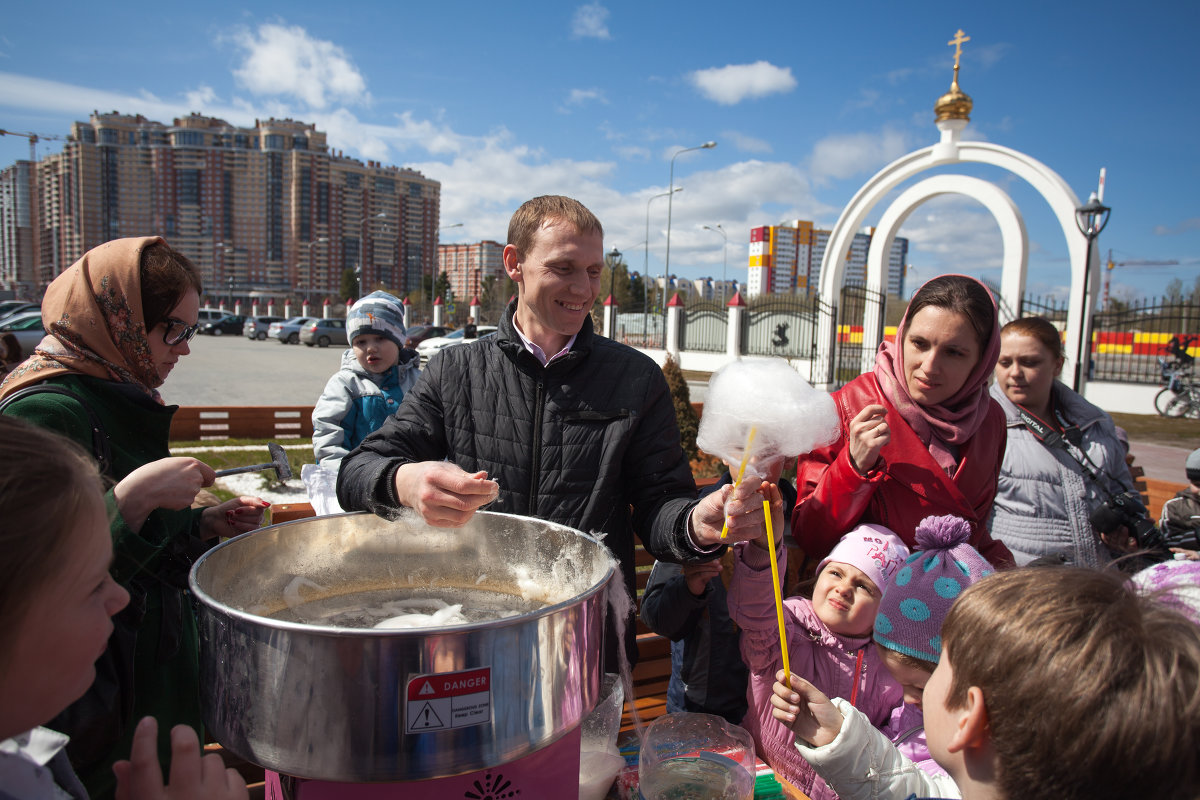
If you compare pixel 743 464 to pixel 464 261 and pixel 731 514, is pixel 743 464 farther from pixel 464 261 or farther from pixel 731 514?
pixel 464 261

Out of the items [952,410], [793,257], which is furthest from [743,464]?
[793,257]

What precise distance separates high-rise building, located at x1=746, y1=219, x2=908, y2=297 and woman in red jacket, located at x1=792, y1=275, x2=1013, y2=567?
51.0 ft

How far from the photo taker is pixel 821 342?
1762cm

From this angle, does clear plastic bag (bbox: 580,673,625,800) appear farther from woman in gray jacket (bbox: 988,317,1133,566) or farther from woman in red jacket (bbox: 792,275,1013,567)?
woman in gray jacket (bbox: 988,317,1133,566)

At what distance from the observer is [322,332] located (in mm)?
29672

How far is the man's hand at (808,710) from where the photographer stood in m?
1.32

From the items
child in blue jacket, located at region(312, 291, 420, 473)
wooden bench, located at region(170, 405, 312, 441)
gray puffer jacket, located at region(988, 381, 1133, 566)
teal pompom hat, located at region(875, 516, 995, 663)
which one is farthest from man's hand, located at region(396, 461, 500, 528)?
wooden bench, located at region(170, 405, 312, 441)

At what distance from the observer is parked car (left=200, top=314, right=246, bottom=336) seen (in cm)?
3422

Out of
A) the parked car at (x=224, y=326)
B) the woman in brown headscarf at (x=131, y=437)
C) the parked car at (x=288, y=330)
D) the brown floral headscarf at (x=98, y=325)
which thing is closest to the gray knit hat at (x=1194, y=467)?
the woman in brown headscarf at (x=131, y=437)

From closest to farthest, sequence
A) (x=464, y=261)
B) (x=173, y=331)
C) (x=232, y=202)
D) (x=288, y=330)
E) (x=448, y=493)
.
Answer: (x=448, y=493), (x=173, y=331), (x=288, y=330), (x=232, y=202), (x=464, y=261)

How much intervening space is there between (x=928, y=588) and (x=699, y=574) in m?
0.56

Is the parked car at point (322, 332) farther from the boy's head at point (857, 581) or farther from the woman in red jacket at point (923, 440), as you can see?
the boy's head at point (857, 581)

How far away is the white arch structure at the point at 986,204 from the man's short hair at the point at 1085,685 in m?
14.4

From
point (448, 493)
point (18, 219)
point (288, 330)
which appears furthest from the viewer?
point (18, 219)
